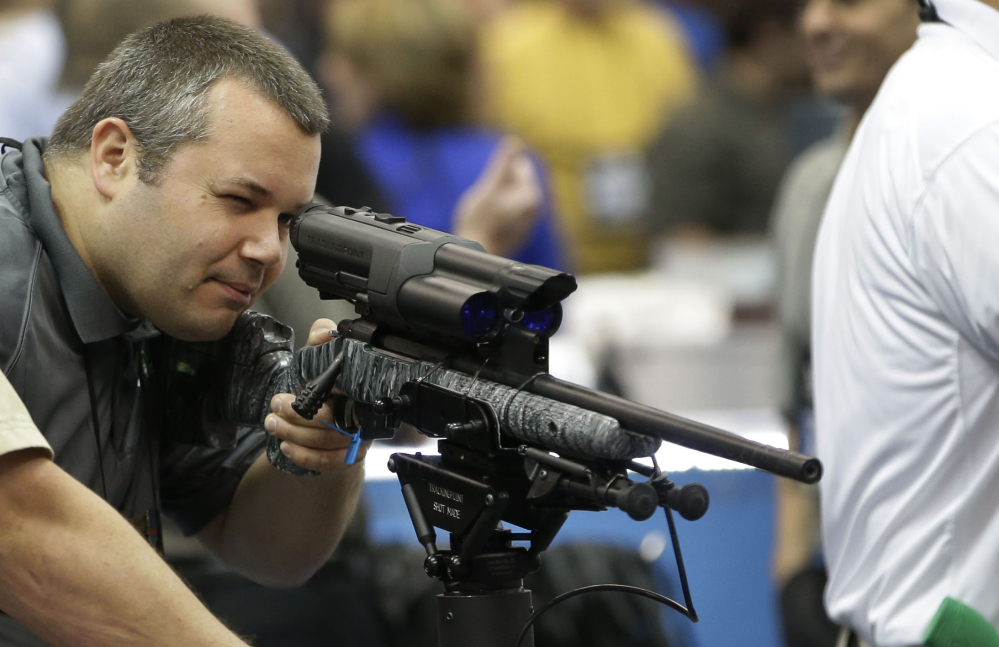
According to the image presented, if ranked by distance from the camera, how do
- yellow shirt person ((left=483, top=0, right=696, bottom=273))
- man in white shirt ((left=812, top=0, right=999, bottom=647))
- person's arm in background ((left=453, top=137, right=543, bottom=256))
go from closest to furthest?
man in white shirt ((left=812, top=0, right=999, bottom=647)), person's arm in background ((left=453, top=137, right=543, bottom=256)), yellow shirt person ((left=483, top=0, right=696, bottom=273))

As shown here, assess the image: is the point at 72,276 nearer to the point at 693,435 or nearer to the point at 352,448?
the point at 352,448

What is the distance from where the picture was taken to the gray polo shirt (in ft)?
4.53

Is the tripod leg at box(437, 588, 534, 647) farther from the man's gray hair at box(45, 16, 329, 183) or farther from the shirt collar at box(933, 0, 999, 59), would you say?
the shirt collar at box(933, 0, 999, 59)

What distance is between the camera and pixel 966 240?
1572 millimetres

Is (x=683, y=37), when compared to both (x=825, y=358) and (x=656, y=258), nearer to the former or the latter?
(x=656, y=258)

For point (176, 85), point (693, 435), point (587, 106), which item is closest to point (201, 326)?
point (176, 85)

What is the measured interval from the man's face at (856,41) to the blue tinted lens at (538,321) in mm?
1505

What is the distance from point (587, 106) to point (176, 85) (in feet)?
13.6

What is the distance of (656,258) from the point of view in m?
5.11

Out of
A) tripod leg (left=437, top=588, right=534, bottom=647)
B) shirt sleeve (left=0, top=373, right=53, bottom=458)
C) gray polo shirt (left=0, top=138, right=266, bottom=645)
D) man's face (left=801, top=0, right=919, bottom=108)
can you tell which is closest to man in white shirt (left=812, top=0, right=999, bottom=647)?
man's face (left=801, top=0, right=919, bottom=108)

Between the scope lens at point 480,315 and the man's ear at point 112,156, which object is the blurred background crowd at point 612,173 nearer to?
the man's ear at point 112,156

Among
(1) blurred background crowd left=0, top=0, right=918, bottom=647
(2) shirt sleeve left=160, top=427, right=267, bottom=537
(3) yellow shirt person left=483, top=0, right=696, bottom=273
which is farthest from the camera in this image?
(3) yellow shirt person left=483, top=0, right=696, bottom=273

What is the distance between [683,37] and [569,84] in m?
1.33

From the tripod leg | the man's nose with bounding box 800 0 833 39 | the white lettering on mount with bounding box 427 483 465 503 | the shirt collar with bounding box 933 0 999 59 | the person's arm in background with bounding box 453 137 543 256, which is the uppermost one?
the shirt collar with bounding box 933 0 999 59
